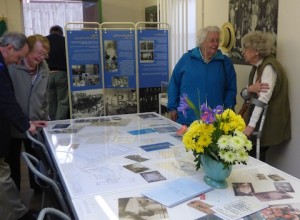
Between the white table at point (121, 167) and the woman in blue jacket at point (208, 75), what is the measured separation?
0.38 metres

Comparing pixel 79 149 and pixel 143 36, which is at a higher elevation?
pixel 143 36

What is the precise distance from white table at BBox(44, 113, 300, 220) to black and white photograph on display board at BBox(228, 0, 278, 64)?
1.19 m

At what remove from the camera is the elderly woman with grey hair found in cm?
250

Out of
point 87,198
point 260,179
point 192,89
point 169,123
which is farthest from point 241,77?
point 87,198

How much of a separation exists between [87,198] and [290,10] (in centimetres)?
215

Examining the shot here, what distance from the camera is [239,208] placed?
1.30m

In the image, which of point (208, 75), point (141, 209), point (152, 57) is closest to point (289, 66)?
point (208, 75)

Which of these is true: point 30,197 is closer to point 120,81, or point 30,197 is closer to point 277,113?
point 120,81

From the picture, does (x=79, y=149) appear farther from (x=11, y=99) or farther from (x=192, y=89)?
(x=192, y=89)

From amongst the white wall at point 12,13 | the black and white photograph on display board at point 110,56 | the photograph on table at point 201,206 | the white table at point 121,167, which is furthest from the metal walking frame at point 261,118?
the white wall at point 12,13

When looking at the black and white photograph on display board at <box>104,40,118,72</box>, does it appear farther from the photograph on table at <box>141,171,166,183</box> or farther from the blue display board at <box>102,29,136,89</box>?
the photograph on table at <box>141,171,166,183</box>

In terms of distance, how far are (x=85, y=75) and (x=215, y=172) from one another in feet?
8.87

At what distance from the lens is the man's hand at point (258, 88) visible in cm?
248

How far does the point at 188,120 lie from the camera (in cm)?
282
